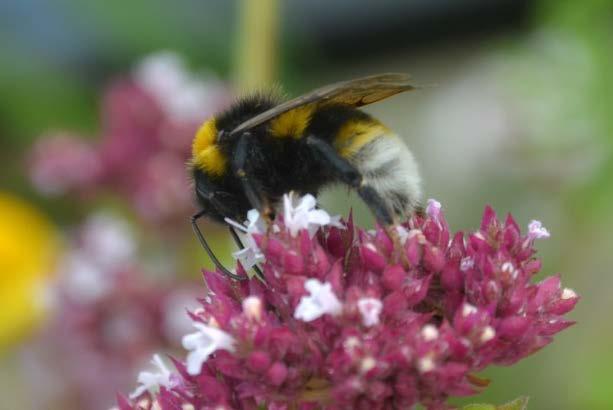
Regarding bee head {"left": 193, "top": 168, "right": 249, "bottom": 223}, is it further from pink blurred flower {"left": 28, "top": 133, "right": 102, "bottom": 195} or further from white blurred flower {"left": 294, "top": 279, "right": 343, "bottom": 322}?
pink blurred flower {"left": 28, "top": 133, "right": 102, "bottom": 195}

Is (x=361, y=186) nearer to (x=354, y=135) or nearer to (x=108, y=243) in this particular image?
(x=354, y=135)

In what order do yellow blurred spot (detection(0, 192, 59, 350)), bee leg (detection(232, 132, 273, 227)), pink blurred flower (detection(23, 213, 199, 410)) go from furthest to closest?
yellow blurred spot (detection(0, 192, 59, 350))
pink blurred flower (detection(23, 213, 199, 410))
bee leg (detection(232, 132, 273, 227))

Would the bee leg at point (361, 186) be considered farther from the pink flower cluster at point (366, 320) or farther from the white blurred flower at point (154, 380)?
the white blurred flower at point (154, 380)

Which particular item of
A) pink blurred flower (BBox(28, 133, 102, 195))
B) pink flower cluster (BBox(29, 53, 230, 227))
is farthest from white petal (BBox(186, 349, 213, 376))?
pink blurred flower (BBox(28, 133, 102, 195))

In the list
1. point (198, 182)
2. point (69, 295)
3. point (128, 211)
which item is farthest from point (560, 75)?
point (198, 182)

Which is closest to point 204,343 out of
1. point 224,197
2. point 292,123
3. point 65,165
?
point 224,197

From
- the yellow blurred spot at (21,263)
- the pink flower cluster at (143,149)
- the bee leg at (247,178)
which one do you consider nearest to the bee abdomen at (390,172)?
the bee leg at (247,178)
